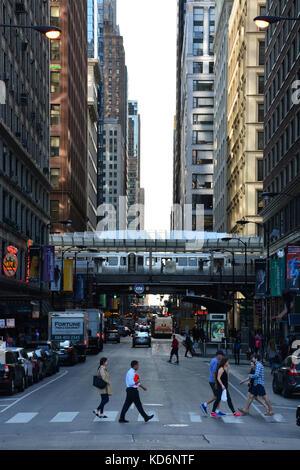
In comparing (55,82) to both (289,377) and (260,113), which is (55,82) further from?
(289,377)

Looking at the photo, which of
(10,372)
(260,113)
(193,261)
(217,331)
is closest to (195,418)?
(10,372)

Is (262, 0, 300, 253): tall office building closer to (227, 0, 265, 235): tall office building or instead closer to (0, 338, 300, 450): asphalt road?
(227, 0, 265, 235): tall office building

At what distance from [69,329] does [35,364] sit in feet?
59.3

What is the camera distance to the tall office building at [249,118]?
103 metres

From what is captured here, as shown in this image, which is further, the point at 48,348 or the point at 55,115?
the point at 55,115

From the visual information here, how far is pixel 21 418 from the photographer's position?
22922 millimetres

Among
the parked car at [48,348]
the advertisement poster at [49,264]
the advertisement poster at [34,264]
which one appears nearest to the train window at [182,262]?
the advertisement poster at [49,264]

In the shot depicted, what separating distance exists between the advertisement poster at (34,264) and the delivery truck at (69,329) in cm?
1472

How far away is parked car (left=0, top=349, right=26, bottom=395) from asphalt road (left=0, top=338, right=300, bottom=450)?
379mm

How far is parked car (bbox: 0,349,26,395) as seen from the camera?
29078mm

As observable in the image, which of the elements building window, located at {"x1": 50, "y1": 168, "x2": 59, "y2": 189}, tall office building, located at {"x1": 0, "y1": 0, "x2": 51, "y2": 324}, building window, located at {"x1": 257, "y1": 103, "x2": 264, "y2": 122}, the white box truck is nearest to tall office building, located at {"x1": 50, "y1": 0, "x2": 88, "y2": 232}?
building window, located at {"x1": 50, "y1": 168, "x2": 59, "y2": 189}

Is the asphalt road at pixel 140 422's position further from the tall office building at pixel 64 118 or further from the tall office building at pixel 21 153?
the tall office building at pixel 64 118
